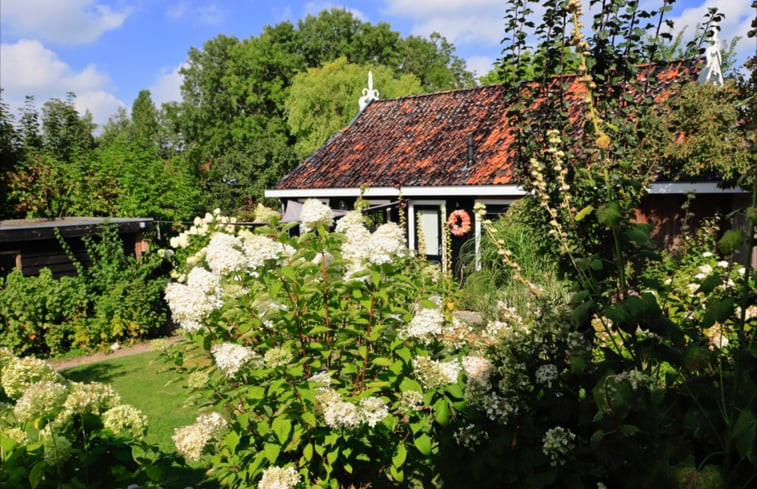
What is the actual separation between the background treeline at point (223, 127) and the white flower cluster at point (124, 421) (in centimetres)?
1276

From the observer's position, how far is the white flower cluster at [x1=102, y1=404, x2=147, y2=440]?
2467 millimetres

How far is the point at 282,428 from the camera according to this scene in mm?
2734

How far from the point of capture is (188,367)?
3506 millimetres

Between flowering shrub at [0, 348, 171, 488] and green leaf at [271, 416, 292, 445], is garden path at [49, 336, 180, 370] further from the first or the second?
green leaf at [271, 416, 292, 445]

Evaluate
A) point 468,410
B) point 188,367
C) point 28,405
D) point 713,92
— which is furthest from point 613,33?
point 28,405

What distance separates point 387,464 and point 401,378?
27.2 inches

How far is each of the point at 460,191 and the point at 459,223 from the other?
2.58 ft

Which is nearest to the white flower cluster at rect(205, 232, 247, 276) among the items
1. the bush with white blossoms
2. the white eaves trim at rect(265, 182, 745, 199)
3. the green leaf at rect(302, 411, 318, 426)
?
the bush with white blossoms

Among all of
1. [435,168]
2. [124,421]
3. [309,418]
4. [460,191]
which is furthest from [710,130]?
[124,421]

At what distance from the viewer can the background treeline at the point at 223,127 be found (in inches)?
555

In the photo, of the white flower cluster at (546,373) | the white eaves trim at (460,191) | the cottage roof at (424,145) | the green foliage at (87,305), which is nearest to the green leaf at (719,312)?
the white flower cluster at (546,373)

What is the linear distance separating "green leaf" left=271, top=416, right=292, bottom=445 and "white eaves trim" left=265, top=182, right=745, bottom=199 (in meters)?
6.01

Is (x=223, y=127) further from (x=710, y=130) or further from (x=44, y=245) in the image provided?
(x=710, y=130)

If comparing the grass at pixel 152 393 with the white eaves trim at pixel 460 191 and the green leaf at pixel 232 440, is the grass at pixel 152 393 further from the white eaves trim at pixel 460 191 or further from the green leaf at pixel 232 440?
the white eaves trim at pixel 460 191
